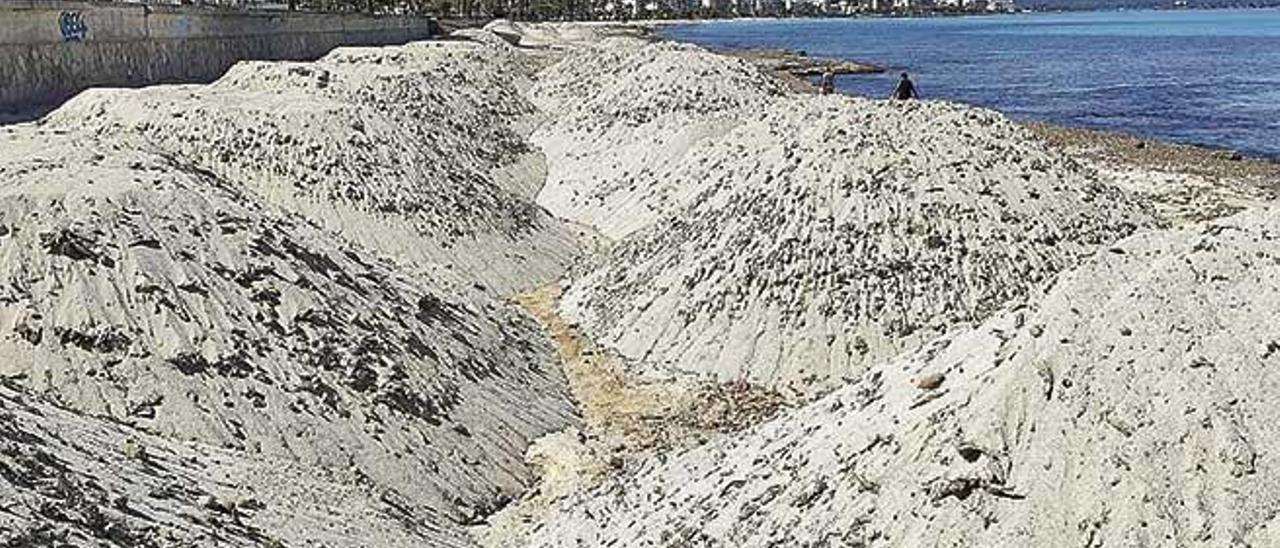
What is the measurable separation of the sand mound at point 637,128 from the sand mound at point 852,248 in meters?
4.97

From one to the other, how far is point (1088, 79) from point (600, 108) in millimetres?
37737

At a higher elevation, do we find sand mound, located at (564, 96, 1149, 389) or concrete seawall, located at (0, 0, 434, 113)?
concrete seawall, located at (0, 0, 434, 113)

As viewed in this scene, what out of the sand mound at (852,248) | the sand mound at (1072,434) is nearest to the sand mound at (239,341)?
the sand mound at (852,248)

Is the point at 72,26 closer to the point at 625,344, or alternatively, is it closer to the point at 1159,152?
the point at 625,344

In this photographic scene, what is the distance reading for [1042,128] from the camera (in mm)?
40656

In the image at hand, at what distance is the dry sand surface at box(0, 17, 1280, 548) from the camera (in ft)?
26.2

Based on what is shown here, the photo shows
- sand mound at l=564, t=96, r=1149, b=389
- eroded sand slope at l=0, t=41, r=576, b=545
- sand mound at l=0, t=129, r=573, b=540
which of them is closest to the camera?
eroded sand slope at l=0, t=41, r=576, b=545

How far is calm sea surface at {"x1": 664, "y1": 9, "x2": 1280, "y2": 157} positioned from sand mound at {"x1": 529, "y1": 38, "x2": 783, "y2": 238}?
1611 cm

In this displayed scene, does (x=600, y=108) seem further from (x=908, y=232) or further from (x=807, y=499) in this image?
(x=807, y=499)

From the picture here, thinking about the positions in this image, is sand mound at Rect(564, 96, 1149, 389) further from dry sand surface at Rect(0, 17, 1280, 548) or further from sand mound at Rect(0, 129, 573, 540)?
sand mound at Rect(0, 129, 573, 540)

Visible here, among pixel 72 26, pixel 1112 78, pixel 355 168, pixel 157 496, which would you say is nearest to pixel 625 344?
pixel 355 168

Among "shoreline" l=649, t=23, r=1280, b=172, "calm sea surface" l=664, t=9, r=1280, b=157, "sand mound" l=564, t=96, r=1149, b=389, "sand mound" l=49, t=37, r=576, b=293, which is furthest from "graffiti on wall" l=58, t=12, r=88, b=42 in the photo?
"calm sea surface" l=664, t=9, r=1280, b=157

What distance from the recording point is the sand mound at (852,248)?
15039 millimetres

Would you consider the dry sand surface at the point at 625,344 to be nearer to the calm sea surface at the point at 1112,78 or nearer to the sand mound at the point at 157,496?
the sand mound at the point at 157,496
